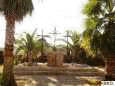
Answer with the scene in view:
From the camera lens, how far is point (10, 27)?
8.60 metres

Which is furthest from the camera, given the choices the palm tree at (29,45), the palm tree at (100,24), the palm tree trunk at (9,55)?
the palm tree at (29,45)

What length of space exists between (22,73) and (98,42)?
7.08 metres

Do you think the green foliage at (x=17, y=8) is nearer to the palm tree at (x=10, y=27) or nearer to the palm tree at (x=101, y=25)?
the palm tree at (x=10, y=27)

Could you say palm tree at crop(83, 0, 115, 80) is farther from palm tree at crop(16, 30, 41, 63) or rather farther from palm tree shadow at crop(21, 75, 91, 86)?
palm tree at crop(16, 30, 41, 63)

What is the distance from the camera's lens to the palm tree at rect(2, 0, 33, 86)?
830 centimetres


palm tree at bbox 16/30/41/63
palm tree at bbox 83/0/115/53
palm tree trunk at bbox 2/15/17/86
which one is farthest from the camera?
palm tree at bbox 16/30/41/63

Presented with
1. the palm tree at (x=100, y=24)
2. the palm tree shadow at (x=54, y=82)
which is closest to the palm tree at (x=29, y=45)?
the palm tree shadow at (x=54, y=82)

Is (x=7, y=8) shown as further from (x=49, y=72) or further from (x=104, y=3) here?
(x=49, y=72)

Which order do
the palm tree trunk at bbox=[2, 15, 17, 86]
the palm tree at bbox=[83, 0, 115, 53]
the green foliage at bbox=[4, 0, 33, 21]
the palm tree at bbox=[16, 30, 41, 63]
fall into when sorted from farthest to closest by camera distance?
the palm tree at bbox=[16, 30, 41, 63] < the palm tree at bbox=[83, 0, 115, 53] < the palm tree trunk at bbox=[2, 15, 17, 86] < the green foliage at bbox=[4, 0, 33, 21]

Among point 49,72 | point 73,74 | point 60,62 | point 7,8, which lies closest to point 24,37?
point 60,62

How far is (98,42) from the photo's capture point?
374 inches

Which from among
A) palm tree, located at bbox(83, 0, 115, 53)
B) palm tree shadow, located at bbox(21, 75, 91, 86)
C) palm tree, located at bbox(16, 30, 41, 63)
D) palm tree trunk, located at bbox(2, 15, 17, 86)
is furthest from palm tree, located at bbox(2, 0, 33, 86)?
palm tree, located at bbox(16, 30, 41, 63)

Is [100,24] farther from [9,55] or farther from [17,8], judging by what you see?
[9,55]

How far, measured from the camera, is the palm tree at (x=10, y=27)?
27.2 feet
